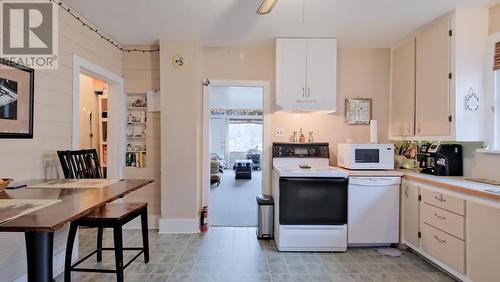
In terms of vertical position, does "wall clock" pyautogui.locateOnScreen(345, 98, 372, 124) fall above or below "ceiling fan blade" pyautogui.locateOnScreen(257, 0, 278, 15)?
below

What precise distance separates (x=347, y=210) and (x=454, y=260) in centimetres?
98

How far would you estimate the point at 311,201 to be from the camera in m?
3.01

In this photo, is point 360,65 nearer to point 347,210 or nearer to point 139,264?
point 347,210

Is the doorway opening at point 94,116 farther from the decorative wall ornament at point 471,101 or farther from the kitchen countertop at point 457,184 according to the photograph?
the decorative wall ornament at point 471,101

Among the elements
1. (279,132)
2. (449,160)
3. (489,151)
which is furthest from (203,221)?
(489,151)

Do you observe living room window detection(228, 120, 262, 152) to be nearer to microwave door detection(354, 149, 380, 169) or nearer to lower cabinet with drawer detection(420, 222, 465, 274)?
microwave door detection(354, 149, 380, 169)

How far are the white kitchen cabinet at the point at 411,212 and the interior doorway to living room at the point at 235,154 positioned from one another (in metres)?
1.93

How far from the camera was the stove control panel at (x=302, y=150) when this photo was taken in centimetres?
362

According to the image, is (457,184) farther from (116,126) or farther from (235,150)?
(235,150)

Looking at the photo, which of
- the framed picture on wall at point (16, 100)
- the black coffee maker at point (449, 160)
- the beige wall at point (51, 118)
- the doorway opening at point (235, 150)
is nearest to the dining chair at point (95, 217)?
the beige wall at point (51, 118)

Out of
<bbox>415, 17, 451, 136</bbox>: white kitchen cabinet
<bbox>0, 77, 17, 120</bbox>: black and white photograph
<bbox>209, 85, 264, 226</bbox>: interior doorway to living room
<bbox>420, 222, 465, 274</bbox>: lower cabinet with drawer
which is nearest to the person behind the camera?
<bbox>0, 77, 17, 120</bbox>: black and white photograph

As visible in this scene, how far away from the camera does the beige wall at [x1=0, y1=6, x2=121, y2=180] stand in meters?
2.08

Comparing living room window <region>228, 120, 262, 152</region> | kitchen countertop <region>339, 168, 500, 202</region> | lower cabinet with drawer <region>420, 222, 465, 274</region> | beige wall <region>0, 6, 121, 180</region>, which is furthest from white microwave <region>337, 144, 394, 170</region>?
living room window <region>228, 120, 262, 152</region>

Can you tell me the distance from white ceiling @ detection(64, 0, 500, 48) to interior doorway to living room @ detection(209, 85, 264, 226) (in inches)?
62.8
